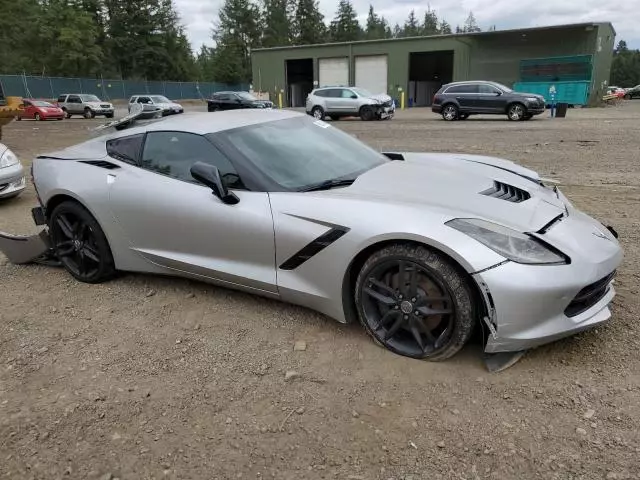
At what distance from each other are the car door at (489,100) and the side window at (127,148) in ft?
63.8

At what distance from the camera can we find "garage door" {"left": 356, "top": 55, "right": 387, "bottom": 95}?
1668 inches

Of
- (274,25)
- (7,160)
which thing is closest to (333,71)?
(7,160)

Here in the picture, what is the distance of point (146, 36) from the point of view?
75312mm

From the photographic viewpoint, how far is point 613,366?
269 centimetres

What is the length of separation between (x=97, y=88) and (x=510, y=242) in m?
56.8

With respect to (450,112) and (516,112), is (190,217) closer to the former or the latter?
(516,112)

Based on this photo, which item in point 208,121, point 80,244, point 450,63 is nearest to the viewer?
point 208,121

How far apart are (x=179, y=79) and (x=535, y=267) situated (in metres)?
83.4

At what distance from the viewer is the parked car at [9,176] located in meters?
6.91

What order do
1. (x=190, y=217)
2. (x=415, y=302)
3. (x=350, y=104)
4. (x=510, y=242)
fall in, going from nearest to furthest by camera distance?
1. (x=510, y=242)
2. (x=415, y=302)
3. (x=190, y=217)
4. (x=350, y=104)

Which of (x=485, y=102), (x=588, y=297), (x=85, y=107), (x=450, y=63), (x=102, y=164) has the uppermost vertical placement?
(x=450, y=63)

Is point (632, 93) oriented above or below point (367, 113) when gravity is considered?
below

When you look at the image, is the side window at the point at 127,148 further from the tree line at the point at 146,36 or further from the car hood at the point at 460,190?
the tree line at the point at 146,36

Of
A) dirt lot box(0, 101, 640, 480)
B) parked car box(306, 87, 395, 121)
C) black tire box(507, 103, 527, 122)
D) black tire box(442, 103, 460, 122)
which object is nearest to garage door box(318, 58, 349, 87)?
parked car box(306, 87, 395, 121)
